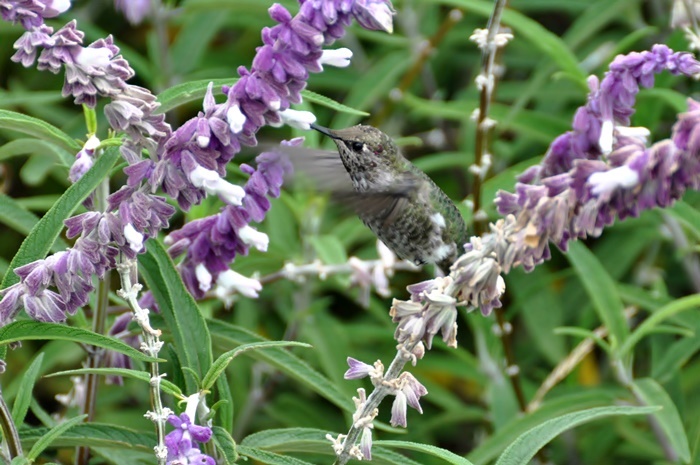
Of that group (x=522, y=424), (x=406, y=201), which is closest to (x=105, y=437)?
(x=406, y=201)

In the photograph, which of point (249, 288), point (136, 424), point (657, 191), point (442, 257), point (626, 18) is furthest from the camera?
point (626, 18)

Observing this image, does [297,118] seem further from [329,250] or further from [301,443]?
[329,250]

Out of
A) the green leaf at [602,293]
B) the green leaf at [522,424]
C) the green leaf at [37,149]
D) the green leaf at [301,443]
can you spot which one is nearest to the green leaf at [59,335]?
the green leaf at [301,443]

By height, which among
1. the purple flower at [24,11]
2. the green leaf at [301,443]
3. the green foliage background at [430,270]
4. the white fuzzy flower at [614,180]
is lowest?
the green foliage background at [430,270]

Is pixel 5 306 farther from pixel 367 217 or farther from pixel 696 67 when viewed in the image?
pixel 696 67

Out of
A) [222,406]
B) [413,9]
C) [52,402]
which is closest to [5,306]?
[222,406]

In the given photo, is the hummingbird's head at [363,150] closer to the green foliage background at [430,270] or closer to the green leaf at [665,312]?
the green foliage background at [430,270]
